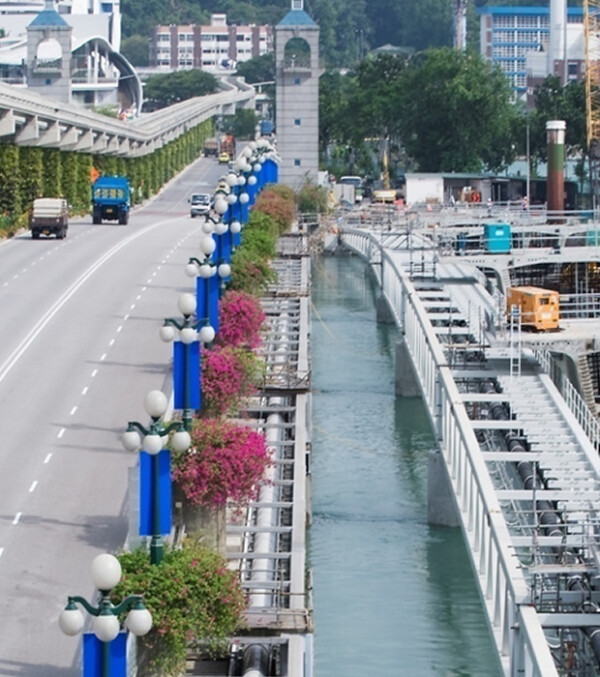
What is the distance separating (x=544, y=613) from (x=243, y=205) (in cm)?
4572

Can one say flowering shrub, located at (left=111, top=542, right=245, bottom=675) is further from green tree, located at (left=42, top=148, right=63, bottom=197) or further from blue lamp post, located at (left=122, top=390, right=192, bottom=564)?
green tree, located at (left=42, top=148, right=63, bottom=197)

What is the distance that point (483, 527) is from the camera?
3388cm

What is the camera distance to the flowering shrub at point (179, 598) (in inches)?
1015

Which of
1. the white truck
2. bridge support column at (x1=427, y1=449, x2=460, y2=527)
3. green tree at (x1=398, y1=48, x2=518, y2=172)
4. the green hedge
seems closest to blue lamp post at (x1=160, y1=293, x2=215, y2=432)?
bridge support column at (x1=427, y1=449, x2=460, y2=527)

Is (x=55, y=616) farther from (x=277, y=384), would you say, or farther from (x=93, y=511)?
(x=277, y=384)

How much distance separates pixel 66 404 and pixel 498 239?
34.7 m

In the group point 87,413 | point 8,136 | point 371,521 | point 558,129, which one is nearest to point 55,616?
point 87,413

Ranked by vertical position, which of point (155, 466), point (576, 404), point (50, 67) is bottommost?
point (576, 404)

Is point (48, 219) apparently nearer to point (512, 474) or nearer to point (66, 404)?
point (66, 404)

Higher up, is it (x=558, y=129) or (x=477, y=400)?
(x=558, y=129)

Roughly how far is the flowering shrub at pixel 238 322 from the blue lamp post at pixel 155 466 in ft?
63.0

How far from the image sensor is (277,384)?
49125 mm

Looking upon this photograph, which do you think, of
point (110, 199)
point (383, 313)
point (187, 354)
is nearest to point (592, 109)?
point (110, 199)

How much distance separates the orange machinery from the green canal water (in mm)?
5502
